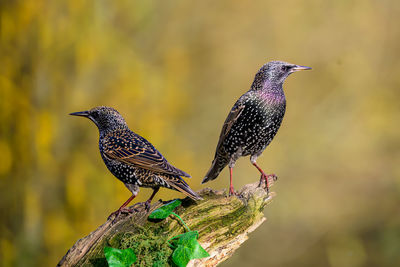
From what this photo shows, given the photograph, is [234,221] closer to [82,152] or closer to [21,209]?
[82,152]

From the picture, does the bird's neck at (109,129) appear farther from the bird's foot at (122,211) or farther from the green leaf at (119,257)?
the green leaf at (119,257)

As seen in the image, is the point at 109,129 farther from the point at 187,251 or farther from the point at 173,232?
the point at 187,251

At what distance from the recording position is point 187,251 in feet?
11.7

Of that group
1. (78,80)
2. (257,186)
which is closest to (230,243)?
(257,186)

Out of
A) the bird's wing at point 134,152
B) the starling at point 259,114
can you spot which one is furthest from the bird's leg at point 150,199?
the starling at point 259,114

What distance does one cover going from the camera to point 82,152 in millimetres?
7832

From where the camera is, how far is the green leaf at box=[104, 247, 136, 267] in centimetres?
351

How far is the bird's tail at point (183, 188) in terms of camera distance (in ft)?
11.8

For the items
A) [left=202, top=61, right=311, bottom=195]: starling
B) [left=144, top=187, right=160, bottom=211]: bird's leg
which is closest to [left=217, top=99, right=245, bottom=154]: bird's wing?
[left=202, top=61, right=311, bottom=195]: starling

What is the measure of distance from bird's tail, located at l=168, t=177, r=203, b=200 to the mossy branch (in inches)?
15.4

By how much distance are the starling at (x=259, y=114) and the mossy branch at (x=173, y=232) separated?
0.73 feet

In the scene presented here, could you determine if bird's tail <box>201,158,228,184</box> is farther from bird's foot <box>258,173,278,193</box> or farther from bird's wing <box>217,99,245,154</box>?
bird's foot <box>258,173,278,193</box>

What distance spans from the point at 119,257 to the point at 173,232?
1.56ft

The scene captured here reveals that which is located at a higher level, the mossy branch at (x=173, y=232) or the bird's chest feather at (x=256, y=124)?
the bird's chest feather at (x=256, y=124)
